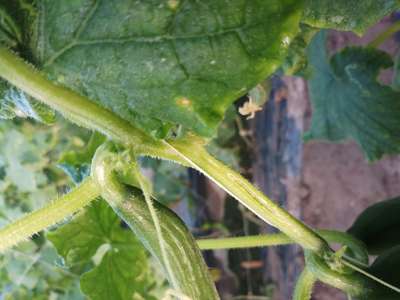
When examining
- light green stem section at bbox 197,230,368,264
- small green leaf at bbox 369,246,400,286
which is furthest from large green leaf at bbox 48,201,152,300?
small green leaf at bbox 369,246,400,286

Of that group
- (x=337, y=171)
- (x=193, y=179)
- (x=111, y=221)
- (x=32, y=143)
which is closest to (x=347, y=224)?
(x=337, y=171)

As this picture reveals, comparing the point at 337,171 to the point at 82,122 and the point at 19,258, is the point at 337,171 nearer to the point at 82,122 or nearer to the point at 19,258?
the point at 19,258

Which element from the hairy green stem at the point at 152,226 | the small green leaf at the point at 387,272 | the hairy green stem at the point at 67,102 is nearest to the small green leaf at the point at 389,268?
the small green leaf at the point at 387,272

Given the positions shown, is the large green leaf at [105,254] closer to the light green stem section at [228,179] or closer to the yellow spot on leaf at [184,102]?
the light green stem section at [228,179]

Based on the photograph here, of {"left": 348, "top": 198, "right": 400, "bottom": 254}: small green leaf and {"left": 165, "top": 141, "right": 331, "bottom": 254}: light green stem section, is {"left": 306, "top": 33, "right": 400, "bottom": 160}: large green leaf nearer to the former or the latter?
{"left": 348, "top": 198, "right": 400, "bottom": 254}: small green leaf

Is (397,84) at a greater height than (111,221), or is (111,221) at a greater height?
(397,84)

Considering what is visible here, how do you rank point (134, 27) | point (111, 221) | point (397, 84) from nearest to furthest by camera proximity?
point (134, 27), point (111, 221), point (397, 84)

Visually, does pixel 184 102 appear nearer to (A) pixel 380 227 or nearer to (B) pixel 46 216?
(B) pixel 46 216
